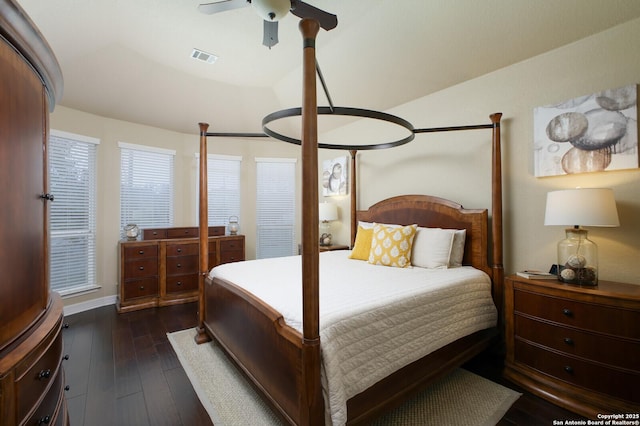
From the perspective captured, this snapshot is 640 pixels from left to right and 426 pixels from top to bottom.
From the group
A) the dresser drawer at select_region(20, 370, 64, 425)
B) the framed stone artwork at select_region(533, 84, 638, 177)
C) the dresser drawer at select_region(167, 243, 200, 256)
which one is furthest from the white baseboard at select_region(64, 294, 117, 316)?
the framed stone artwork at select_region(533, 84, 638, 177)

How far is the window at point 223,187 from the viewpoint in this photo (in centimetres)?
494

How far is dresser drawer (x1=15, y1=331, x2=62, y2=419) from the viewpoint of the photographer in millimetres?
916

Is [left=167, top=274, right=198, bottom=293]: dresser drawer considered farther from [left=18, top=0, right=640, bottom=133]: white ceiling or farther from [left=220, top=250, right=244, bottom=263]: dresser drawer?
[left=18, top=0, right=640, bottom=133]: white ceiling

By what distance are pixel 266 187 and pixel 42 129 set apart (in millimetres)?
4073

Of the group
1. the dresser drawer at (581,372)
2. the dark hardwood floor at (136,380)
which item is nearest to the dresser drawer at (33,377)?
the dark hardwood floor at (136,380)

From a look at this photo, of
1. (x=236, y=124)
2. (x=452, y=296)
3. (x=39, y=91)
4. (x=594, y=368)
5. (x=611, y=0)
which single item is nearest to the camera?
(x=39, y=91)

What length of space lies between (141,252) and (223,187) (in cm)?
175

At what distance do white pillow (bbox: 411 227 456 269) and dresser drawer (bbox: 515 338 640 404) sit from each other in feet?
2.73

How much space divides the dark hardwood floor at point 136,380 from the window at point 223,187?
6.96 ft

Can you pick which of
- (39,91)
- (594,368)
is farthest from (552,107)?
(39,91)

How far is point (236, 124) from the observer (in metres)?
4.75

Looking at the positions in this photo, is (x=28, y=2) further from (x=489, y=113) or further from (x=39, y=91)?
(x=489, y=113)

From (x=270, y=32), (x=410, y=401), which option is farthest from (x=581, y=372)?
(x=270, y=32)

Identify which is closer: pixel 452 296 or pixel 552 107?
pixel 452 296
